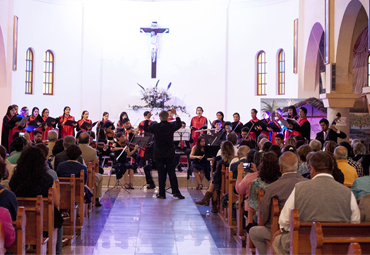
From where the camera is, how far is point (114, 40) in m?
17.2

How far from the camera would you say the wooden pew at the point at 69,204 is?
5.50 metres

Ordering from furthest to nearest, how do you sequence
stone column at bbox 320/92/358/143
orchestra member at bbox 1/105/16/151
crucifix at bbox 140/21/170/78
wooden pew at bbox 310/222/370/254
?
1. crucifix at bbox 140/21/170/78
2. orchestra member at bbox 1/105/16/151
3. stone column at bbox 320/92/358/143
4. wooden pew at bbox 310/222/370/254

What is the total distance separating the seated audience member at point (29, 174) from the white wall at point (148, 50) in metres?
11.7

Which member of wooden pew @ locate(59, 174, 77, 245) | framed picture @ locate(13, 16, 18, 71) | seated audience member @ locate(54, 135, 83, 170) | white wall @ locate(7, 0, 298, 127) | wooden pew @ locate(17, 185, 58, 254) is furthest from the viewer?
white wall @ locate(7, 0, 298, 127)

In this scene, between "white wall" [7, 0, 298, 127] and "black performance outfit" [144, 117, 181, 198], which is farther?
"white wall" [7, 0, 298, 127]

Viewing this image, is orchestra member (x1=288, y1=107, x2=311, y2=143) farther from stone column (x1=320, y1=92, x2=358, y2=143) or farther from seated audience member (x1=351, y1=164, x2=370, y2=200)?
seated audience member (x1=351, y1=164, x2=370, y2=200)

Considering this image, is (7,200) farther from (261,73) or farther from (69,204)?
(261,73)

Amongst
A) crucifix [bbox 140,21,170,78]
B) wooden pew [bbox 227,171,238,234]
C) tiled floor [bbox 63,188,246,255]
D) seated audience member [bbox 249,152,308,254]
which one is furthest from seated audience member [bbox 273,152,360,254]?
crucifix [bbox 140,21,170,78]

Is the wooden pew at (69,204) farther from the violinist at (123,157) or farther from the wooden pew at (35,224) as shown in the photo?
the violinist at (123,157)

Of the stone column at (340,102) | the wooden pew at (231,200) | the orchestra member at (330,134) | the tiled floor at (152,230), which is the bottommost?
the tiled floor at (152,230)

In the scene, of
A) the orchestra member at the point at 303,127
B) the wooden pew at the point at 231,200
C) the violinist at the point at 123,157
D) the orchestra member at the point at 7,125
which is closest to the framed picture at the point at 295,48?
the orchestra member at the point at 303,127

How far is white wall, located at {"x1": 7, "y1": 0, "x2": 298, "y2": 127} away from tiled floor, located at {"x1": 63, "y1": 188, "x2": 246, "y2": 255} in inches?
335

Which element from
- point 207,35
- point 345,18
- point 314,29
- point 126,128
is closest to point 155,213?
point 126,128

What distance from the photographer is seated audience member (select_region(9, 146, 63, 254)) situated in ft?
14.0
